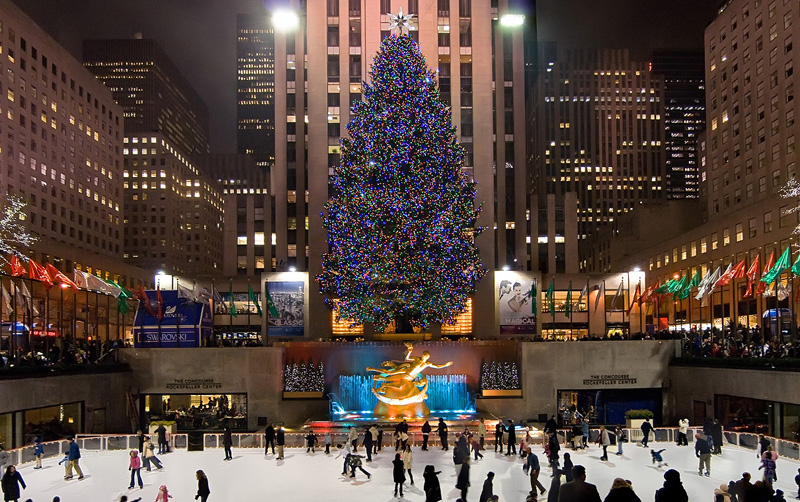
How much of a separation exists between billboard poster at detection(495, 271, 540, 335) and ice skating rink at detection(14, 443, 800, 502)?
25.2 m

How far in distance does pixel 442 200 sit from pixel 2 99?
58126 millimetres

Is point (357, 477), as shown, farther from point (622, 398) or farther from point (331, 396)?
point (622, 398)

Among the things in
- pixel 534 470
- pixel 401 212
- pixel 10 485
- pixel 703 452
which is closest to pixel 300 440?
pixel 534 470

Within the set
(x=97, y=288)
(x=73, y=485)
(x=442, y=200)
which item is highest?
(x=442, y=200)

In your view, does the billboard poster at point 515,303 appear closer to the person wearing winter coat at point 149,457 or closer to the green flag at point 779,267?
the green flag at point 779,267

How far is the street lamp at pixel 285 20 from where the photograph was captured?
59.1m

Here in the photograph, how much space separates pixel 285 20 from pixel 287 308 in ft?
76.0

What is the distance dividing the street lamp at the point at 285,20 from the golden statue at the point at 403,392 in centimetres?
3255

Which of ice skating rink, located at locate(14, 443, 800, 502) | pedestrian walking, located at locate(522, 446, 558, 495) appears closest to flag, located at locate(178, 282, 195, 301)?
ice skating rink, located at locate(14, 443, 800, 502)

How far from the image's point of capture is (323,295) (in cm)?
5606

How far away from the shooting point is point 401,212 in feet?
149

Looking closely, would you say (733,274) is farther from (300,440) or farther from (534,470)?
(300,440)

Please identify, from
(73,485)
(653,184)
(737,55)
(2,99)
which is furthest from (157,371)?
(653,184)

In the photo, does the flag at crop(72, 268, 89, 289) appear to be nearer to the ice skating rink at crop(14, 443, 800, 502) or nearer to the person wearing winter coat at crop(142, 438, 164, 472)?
the ice skating rink at crop(14, 443, 800, 502)
